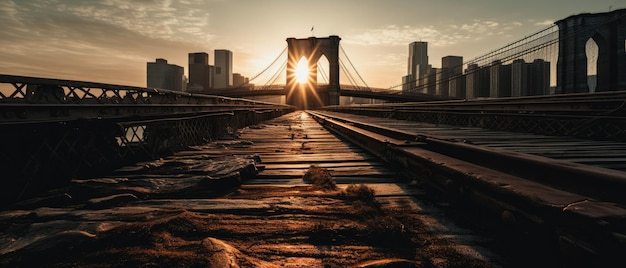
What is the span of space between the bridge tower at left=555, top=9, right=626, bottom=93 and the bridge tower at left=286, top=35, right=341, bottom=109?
156 ft

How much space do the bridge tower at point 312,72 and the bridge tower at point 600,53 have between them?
1871 inches

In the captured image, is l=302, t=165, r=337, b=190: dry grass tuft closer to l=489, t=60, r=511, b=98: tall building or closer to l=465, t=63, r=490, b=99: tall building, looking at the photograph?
l=489, t=60, r=511, b=98: tall building

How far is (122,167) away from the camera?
12.5ft

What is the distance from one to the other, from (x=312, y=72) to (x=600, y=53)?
68.2 meters

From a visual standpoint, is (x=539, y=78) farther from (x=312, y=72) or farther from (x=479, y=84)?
(x=312, y=72)

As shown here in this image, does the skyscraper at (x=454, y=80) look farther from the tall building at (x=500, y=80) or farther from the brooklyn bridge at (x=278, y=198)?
the brooklyn bridge at (x=278, y=198)

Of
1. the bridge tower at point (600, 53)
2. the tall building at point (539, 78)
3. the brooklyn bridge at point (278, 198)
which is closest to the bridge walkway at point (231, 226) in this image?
the brooklyn bridge at point (278, 198)

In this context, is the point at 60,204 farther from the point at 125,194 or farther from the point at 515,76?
the point at 515,76

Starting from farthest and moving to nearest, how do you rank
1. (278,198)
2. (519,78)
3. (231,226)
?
(519,78) → (278,198) → (231,226)

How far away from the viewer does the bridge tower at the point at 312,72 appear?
86.4m

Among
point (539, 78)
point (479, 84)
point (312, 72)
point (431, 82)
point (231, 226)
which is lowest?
point (231, 226)

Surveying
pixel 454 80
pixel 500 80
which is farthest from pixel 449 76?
pixel 500 80

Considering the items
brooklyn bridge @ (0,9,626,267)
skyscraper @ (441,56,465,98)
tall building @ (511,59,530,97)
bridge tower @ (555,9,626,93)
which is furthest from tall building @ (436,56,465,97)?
brooklyn bridge @ (0,9,626,267)

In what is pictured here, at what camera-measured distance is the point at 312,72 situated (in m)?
101
